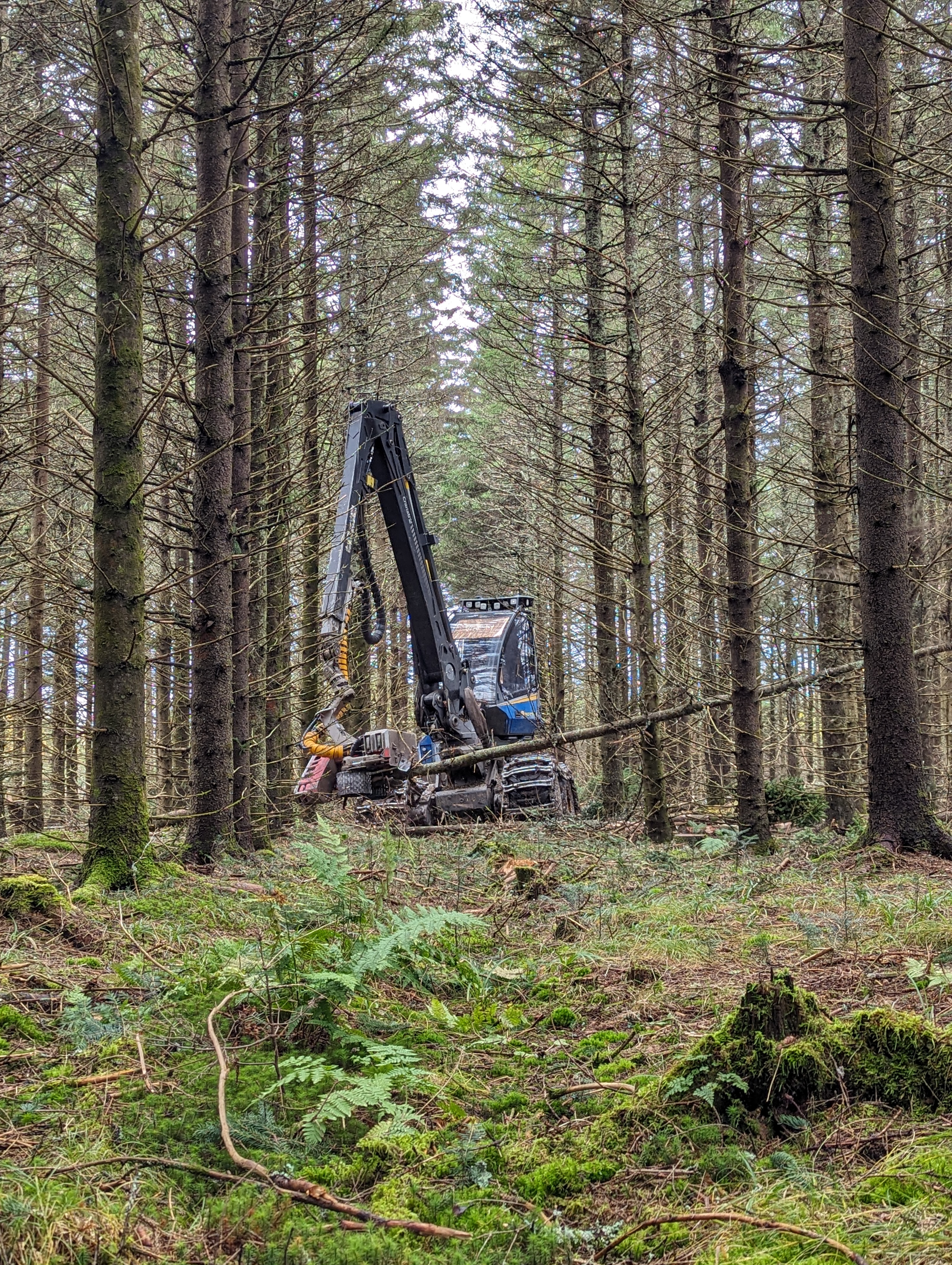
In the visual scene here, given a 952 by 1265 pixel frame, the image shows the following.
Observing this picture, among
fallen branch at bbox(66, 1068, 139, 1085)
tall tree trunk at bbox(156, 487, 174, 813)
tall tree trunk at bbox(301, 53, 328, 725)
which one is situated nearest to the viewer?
fallen branch at bbox(66, 1068, 139, 1085)

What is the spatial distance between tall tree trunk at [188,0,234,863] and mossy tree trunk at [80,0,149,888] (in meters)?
1.81

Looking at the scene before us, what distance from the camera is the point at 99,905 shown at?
4484mm

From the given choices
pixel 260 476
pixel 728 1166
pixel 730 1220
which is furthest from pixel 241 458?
pixel 730 1220

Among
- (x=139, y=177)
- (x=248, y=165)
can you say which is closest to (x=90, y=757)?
(x=139, y=177)

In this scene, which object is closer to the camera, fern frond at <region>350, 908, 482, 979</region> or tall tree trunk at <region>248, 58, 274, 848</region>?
fern frond at <region>350, 908, 482, 979</region>

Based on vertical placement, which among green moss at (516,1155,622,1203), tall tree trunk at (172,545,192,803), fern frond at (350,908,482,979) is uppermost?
→ tall tree trunk at (172,545,192,803)

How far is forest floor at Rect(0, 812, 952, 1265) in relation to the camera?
6.28ft

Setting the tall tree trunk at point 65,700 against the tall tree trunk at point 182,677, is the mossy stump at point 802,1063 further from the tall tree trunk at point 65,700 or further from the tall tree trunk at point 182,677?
the tall tree trunk at point 182,677

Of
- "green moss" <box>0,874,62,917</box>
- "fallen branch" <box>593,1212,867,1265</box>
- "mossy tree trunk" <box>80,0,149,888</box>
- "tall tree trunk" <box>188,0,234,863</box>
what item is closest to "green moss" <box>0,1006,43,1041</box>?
"green moss" <box>0,874,62,917</box>

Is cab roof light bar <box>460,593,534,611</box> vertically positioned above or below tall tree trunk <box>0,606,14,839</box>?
above

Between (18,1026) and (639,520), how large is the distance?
6.70 metres

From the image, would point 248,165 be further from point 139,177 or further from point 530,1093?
point 530,1093

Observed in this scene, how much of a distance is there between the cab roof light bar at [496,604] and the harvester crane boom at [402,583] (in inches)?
150

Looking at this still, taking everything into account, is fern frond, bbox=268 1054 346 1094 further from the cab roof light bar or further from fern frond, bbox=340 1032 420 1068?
the cab roof light bar
